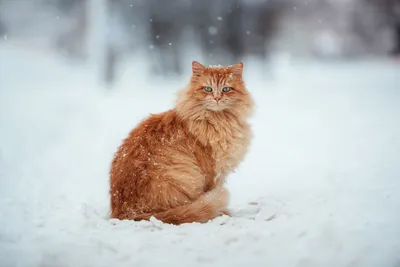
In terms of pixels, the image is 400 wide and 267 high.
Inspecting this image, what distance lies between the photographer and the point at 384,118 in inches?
268

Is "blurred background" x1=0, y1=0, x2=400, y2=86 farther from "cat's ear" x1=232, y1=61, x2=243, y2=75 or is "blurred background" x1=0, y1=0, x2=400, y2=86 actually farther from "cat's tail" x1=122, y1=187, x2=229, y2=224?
"cat's tail" x1=122, y1=187, x2=229, y2=224

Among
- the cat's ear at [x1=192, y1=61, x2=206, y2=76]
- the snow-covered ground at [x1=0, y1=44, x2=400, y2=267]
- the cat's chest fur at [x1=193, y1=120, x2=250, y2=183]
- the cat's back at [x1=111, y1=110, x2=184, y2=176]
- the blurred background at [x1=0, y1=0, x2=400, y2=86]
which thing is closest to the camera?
the snow-covered ground at [x1=0, y1=44, x2=400, y2=267]

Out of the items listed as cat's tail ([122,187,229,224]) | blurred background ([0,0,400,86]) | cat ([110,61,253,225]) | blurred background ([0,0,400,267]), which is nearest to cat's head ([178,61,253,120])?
cat ([110,61,253,225])

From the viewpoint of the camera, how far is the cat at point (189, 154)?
8.96 ft

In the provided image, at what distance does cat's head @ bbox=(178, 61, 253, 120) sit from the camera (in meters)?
3.01

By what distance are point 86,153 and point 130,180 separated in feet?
9.93

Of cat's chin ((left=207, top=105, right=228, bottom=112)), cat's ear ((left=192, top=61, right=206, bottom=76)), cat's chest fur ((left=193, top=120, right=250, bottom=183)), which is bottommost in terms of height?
cat's chest fur ((left=193, top=120, right=250, bottom=183))

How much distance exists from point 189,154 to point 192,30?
8824 millimetres

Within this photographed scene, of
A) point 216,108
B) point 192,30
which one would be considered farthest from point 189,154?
point 192,30

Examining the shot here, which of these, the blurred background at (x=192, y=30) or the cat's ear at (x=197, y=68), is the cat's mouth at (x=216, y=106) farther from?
the blurred background at (x=192, y=30)

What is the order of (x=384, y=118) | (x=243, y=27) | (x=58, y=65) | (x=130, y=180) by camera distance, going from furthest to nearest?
(x=243, y=27)
(x=58, y=65)
(x=384, y=118)
(x=130, y=180)

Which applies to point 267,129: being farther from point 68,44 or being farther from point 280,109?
point 68,44

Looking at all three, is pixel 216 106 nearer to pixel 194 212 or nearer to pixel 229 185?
pixel 194 212

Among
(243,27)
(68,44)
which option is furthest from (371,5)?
(68,44)
